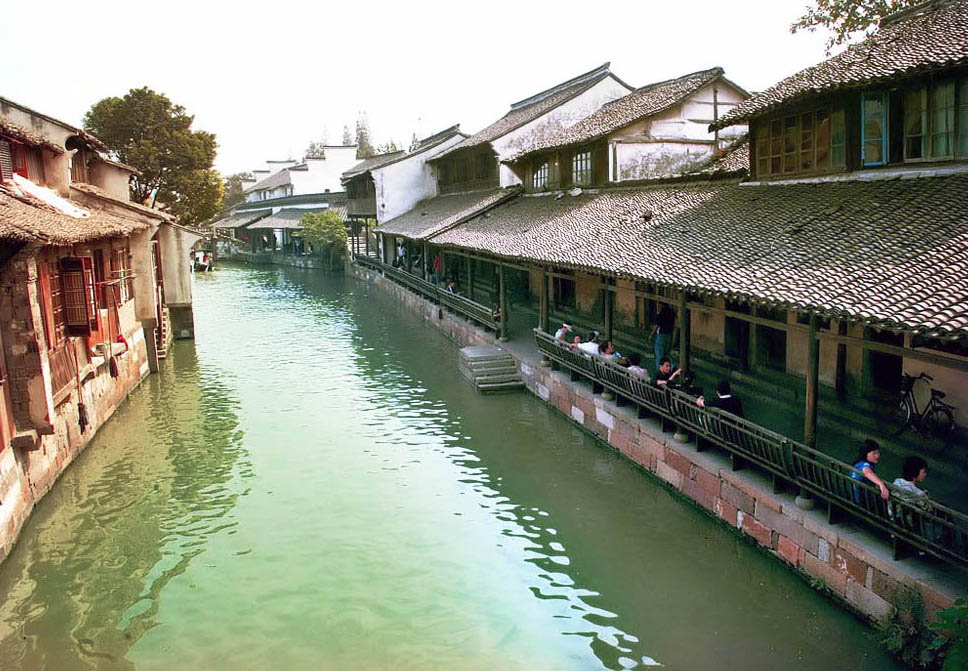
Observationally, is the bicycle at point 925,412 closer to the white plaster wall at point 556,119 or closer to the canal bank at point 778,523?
the canal bank at point 778,523

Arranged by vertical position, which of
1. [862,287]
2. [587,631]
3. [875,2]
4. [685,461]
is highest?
[875,2]

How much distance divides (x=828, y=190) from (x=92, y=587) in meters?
12.9

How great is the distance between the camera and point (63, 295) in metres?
14.4

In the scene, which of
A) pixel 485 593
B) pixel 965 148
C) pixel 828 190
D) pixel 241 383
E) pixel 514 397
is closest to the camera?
pixel 485 593

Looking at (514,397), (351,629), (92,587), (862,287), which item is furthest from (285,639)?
(514,397)

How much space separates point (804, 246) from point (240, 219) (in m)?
70.6

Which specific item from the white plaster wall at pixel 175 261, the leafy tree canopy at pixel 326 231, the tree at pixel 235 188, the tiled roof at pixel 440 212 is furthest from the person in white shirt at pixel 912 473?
the tree at pixel 235 188

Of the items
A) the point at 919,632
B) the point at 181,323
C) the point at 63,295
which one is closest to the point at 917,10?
the point at 919,632

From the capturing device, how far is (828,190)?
521 inches

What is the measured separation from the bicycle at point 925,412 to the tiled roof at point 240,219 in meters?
62.5

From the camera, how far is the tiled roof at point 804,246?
28.1 feet

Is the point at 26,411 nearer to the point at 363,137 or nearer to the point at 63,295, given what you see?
the point at 63,295

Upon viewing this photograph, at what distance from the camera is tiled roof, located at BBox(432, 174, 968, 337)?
856 centimetres

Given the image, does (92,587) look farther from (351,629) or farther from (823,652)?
(823,652)
